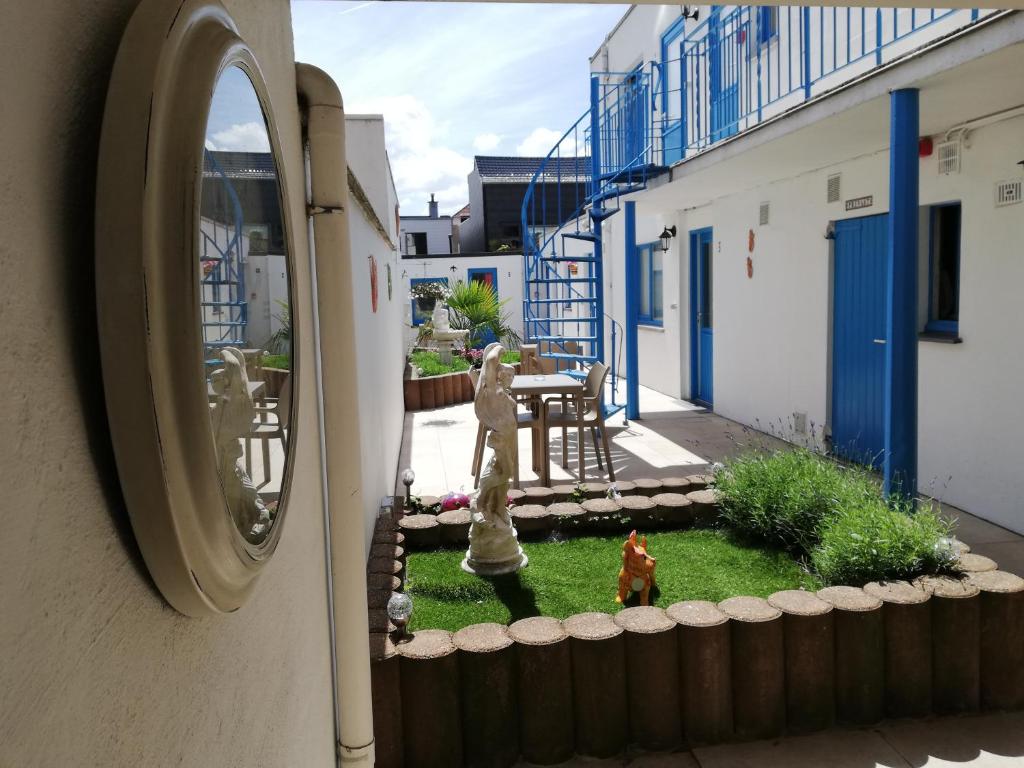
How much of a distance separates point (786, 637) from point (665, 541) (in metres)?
1.69

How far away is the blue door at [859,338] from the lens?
260 inches

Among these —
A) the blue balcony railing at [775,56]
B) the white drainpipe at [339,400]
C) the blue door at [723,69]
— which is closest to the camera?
the white drainpipe at [339,400]

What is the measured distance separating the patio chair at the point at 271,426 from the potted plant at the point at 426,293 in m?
19.9

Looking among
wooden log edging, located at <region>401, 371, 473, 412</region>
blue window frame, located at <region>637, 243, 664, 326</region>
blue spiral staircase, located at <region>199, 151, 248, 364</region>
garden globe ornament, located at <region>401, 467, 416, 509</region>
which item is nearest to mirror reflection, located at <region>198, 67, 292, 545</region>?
blue spiral staircase, located at <region>199, 151, 248, 364</region>

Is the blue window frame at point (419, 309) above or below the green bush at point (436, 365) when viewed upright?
above

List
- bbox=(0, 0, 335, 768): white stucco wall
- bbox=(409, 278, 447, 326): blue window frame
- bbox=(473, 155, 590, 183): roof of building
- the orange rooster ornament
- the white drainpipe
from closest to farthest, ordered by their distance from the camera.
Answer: bbox=(0, 0, 335, 768): white stucco wall < the white drainpipe < the orange rooster ornament < bbox=(409, 278, 447, 326): blue window frame < bbox=(473, 155, 590, 183): roof of building

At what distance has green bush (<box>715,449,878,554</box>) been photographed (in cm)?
450

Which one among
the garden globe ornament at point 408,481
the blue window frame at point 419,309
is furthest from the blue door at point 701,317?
the blue window frame at point 419,309

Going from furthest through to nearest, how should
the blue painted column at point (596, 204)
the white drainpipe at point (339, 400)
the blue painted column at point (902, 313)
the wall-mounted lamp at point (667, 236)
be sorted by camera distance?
the wall-mounted lamp at point (667, 236), the blue painted column at point (596, 204), the blue painted column at point (902, 313), the white drainpipe at point (339, 400)

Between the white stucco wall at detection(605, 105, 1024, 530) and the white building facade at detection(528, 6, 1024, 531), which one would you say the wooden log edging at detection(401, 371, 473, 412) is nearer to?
the white stucco wall at detection(605, 105, 1024, 530)

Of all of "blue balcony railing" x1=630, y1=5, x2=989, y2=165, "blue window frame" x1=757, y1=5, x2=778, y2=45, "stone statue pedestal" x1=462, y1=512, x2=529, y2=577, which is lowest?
"stone statue pedestal" x1=462, y1=512, x2=529, y2=577

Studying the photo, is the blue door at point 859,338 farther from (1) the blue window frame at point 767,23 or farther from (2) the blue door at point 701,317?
(2) the blue door at point 701,317

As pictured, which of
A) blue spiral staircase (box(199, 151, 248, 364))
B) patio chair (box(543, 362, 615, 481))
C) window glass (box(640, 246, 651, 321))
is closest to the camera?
blue spiral staircase (box(199, 151, 248, 364))

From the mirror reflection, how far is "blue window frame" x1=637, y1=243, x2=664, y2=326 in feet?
36.2
